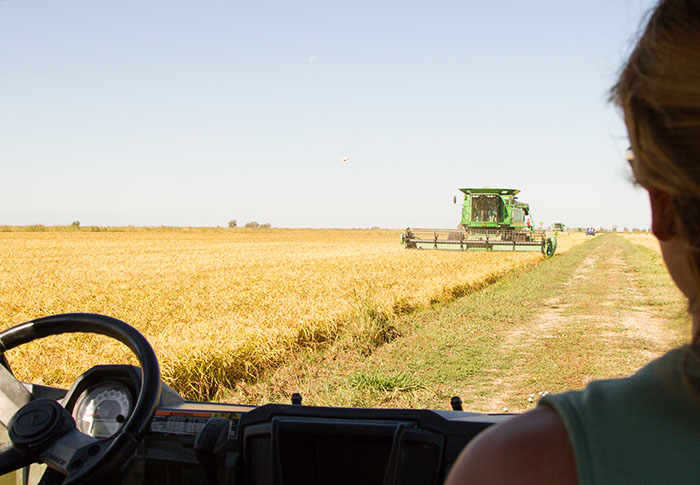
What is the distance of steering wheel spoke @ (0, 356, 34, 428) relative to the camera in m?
1.71

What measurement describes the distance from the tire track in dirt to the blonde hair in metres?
2.17

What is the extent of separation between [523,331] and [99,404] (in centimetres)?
730

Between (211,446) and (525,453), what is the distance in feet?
3.98

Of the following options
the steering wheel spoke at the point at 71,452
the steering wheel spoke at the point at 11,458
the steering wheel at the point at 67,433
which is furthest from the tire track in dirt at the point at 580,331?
the steering wheel spoke at the point at 11,458

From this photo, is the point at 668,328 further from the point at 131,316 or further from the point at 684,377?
the point at 131,316

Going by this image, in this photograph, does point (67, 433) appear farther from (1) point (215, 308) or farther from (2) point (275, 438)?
(1) point (215, 308)

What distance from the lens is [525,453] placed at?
2.09 feet

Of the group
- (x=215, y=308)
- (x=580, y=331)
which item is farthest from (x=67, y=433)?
(x=215, y=308)

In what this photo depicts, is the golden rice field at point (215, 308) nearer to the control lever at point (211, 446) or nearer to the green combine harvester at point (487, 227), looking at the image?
the control lever at point (211, 446)

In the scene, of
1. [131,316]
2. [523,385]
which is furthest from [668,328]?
[131,316]

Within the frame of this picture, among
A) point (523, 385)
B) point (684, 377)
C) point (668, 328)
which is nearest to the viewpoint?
point (684, 377)

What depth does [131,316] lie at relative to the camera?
29.0ft

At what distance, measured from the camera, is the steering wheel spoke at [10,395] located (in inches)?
67.5

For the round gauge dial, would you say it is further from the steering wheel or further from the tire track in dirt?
the tire track in dirt
